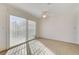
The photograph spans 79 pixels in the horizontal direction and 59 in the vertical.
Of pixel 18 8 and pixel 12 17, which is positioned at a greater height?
pixel 18 8

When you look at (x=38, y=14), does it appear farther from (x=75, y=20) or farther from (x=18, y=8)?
(x=75, y=20)

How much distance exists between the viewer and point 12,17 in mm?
2025

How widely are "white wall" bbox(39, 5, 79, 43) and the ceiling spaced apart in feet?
0.07


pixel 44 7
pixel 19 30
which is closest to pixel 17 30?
pixel 19 30

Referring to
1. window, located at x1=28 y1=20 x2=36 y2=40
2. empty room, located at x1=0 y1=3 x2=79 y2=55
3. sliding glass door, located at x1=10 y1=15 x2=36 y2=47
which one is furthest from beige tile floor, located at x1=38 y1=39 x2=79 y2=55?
sliding glass door, located at x1=10 y1=15 x2=36 y2=47

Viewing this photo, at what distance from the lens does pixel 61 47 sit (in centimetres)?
204

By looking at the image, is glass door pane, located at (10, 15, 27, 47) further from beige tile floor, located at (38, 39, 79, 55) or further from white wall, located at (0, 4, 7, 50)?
beige tile floor, located at (38, 39, 79, 55)

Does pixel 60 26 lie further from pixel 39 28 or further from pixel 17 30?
pixel 17 30

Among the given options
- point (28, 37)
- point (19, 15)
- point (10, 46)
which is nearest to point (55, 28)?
point (28, 37)

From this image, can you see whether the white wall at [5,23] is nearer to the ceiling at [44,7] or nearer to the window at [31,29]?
the ceiling at [44,7]

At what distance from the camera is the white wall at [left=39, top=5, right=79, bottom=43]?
209 cm

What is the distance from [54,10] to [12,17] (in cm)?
89

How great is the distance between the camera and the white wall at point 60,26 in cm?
209
